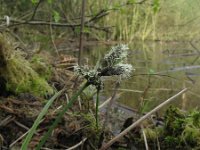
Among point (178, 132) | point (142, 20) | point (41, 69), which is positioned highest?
point (142, 20)

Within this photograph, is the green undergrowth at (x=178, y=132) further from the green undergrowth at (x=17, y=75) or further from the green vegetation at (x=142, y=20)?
the green vegetation at (x=142, y=20)

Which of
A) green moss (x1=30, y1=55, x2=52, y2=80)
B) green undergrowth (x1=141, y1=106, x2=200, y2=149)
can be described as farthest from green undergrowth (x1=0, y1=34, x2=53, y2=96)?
green undergrowth (x1=141, y1=106, x2=200, y2=149)

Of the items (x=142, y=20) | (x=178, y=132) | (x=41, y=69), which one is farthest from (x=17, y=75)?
(x=142, y=20)

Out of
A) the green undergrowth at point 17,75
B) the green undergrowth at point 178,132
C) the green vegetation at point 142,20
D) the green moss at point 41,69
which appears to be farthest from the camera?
the green vegetation at point 142,20

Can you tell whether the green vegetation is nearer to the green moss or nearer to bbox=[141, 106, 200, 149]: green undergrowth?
the green moss

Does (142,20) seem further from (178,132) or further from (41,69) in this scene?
(178,132)

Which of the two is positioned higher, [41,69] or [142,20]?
[142,20]

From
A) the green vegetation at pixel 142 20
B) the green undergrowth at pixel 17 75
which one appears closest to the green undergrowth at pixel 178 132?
the green undergrowth at pixel 17 75

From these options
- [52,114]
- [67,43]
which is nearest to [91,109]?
[52,114]
